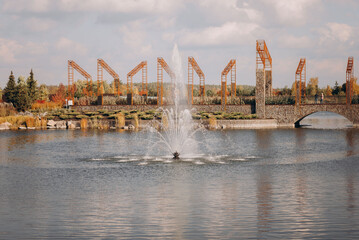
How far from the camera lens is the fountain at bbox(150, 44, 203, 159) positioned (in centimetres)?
2494

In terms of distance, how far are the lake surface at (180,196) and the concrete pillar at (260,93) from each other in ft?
96.1

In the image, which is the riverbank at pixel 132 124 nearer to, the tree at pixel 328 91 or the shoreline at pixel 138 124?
the shoreline at pixel 138 124

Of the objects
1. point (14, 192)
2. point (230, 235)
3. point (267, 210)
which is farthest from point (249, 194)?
point (14, 192)

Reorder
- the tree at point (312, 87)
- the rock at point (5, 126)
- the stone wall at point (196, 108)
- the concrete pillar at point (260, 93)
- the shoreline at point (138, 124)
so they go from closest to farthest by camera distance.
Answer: the rock at point (5, 126)
the shoreline at point (138, 124)
the concrete pillar at point (260, 93)
the stone wall at point (196, 108)
the tree at point (312, 87)

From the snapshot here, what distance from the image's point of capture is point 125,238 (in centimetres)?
843

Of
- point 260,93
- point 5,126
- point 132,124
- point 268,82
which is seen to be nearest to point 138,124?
point 132,124

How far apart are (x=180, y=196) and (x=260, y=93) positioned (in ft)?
133

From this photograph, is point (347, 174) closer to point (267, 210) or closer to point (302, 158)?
point (302, 158)

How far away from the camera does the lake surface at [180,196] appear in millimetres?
8961

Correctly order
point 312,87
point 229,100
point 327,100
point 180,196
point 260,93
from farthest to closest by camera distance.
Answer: point 312,87 < point 229,100 < point 260,93 < point 327,100 < point 180,196

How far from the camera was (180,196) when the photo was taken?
40.1 feet

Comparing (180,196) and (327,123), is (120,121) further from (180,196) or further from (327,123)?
(180,196)

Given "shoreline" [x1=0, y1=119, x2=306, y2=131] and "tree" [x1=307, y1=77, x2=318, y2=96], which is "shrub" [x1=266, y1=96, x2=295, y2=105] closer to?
"shoreline" [x1=0, y1=119, x2=306, y2=131]

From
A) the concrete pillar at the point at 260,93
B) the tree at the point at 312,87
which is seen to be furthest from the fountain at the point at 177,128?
the tree at the point at 312,87
